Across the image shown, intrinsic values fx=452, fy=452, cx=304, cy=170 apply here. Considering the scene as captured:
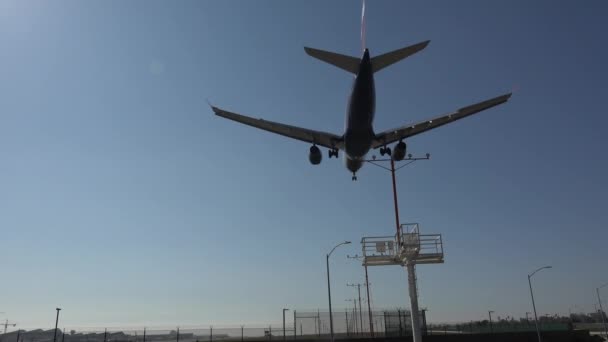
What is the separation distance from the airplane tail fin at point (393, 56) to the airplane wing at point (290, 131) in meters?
Result: 5.74

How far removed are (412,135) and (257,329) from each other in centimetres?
2880

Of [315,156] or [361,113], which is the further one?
[315,156]

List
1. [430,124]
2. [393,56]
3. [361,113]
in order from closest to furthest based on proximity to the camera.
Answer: [393,56] < [361,113] < [430,124]

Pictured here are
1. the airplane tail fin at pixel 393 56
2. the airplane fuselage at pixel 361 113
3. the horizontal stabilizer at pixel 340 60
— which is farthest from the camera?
the airplane fuselage at pixel 361 113

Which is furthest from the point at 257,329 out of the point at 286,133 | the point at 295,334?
the point at 286,133

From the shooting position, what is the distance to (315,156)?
29594 millimetres

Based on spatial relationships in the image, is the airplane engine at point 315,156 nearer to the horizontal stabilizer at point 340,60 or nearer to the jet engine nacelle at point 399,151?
the jet engine nacelle at point 399,151

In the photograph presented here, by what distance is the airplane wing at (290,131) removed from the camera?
28.5 meters

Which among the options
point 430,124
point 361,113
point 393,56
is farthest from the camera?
point 430,124

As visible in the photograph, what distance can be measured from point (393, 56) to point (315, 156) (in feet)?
26.7

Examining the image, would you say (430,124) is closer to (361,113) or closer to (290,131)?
(361,113)

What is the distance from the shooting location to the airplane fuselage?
1004 inches

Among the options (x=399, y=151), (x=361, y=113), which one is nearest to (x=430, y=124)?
(x=399, y=151)

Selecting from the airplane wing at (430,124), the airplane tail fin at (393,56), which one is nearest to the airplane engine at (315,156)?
the airplane wing at (430,124)
